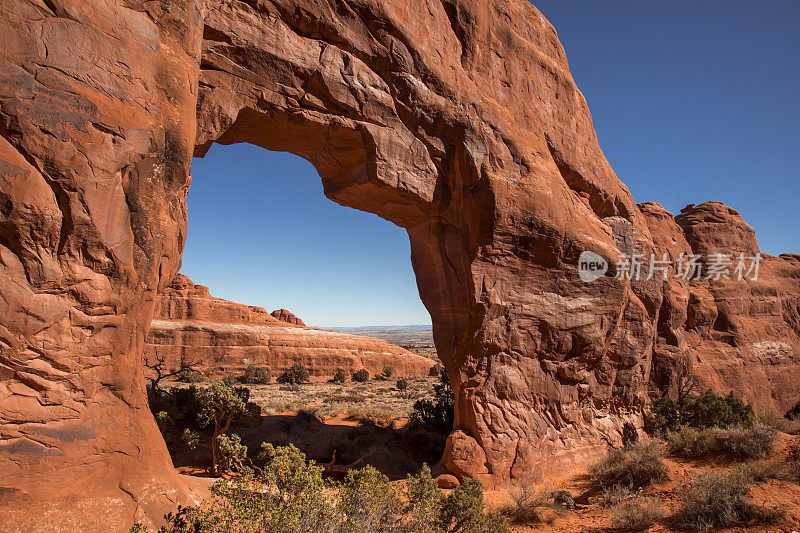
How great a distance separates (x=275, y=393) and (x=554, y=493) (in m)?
17.0

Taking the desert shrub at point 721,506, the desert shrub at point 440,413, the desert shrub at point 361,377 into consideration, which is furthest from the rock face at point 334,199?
the desert shrub at point 361,377

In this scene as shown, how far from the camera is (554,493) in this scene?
836cm

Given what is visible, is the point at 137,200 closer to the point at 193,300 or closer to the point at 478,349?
the point at 478,349

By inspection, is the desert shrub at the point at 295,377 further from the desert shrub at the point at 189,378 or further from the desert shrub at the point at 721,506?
the desert shrub at the point at 721,506

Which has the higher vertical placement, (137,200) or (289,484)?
(137,200)

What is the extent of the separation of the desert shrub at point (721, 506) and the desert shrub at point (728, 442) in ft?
7.97

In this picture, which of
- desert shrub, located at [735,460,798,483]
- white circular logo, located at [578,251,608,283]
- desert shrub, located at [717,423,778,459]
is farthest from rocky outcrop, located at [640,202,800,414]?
desert shrub, located at [735,460,798,483]

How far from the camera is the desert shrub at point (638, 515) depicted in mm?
6656

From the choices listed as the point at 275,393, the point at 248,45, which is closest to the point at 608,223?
the point at 248,45

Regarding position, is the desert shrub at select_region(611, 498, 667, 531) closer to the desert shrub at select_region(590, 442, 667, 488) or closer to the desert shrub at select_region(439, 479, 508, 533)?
the desert shrub at select_region(590, 442, 667, 488)

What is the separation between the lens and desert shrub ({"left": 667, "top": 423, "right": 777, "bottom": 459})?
8852 millimetres

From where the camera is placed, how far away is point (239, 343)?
31234 mm

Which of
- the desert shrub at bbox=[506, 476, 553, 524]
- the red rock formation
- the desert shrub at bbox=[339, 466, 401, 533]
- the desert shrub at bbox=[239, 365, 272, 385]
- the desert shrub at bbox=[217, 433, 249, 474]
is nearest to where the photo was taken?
the desert shrub at bbox=[339, 466, 401, 533]

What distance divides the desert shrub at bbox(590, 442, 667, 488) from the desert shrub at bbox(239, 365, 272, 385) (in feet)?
77.7
